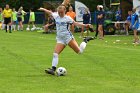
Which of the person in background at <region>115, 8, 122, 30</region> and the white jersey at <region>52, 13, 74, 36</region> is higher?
the white jersey at <region>52, 13, 74, 36</region>

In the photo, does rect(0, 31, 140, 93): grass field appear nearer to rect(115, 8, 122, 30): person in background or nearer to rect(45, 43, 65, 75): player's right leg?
Result: rect(45, 43, 65, 75): player's right leg

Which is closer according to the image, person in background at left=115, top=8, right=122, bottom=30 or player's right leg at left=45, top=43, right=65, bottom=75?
player's right leg at left=45, top=43, right=65, bottom=75

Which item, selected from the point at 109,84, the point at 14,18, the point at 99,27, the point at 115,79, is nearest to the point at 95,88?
the point at 109,84

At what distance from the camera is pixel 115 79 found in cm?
1323

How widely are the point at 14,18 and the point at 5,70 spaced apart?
3452cm

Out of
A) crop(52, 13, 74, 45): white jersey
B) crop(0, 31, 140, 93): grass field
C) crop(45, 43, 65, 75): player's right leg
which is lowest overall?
crop(0, 31, 140, 93): grass field

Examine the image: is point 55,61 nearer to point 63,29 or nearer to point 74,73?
point 74,73

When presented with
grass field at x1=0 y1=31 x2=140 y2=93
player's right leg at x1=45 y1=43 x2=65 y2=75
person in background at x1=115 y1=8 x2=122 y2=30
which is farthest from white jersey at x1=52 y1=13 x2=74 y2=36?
person in background at x1=115 y1=8 x2=122 y2=30

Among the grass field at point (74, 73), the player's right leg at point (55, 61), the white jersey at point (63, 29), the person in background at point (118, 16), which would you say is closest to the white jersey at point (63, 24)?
the white jersey at point (63, 29)

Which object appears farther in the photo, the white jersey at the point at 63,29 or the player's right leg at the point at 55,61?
the white jersey at the point at 63,29

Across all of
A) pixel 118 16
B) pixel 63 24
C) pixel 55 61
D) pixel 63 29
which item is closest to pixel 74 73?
pixel 55 61

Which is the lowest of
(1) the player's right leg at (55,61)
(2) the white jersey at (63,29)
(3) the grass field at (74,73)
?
(3) the grass field at (74,73)

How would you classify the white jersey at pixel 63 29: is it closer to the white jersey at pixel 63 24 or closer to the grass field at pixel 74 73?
the white jersey at pixel 63 24

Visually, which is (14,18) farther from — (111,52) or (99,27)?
(111,52)
